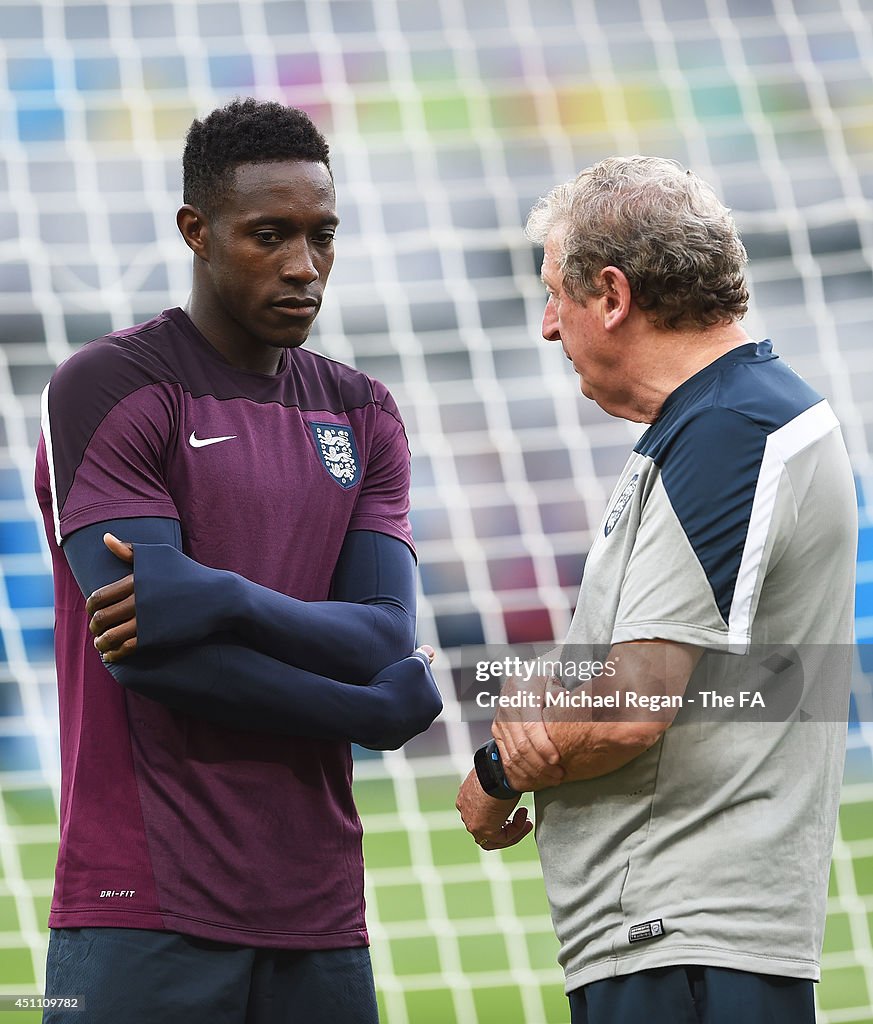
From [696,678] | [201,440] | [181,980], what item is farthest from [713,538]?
[181,980]

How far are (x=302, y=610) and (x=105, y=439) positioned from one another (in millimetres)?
378

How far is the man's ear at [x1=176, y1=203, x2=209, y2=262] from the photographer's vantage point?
80.7 inches

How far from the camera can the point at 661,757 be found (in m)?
1.72

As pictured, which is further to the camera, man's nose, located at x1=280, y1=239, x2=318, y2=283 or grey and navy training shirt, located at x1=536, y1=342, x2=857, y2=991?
man's nose, located at x1=280, y1=239, x2=318, y2=283

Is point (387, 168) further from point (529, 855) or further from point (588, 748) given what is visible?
point (588, 748)

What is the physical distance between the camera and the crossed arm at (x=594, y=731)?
1640mm

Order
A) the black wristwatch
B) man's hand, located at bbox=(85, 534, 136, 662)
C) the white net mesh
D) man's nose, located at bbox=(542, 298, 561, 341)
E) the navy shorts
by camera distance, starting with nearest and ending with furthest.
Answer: the navy shorts
man's hand, located at bbox=(85, 534, 136, 662)
the black wristwatch
man's nose, located at bbox=(542, 298, 561, 341)
the white net mesh

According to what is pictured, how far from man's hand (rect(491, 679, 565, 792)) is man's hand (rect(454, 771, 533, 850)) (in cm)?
10

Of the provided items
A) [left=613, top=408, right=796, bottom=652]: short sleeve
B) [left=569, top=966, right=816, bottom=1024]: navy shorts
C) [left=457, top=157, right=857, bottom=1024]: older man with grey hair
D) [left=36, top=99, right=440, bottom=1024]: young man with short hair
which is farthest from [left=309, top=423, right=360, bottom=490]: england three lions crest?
[left=569, top=966, right=816, bottom=1024]: navy shorts

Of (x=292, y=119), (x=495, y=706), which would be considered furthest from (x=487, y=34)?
(x=495, y=706)

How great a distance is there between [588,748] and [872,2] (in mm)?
7333

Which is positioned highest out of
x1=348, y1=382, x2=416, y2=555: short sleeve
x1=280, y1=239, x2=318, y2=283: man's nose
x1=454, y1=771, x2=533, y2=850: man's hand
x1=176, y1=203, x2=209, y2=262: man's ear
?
x1=176, y1=203, x2=209, y2=262: man's ear

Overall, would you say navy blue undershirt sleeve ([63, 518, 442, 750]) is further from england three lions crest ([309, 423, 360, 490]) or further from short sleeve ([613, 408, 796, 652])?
short sleeve ([613, 408, 796, 652])

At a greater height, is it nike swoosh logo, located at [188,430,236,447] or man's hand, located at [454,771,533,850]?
nike swoosh logo, located at [188,430,236,447]
